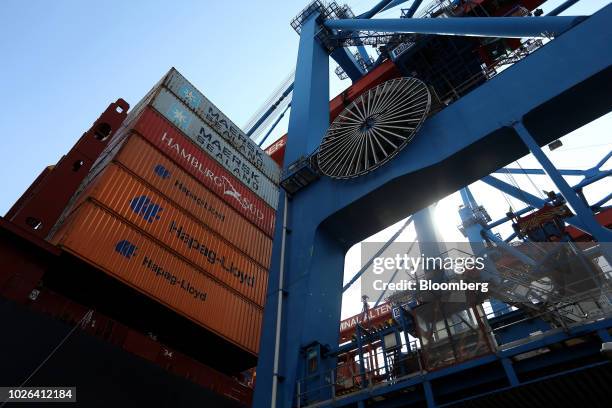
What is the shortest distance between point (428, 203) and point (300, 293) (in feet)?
12.9

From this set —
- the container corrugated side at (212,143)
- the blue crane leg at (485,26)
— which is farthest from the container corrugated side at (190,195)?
the blue crane leg at (485,26)

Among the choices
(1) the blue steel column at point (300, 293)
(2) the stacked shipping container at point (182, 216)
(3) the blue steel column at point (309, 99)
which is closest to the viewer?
(1) the blue steel column at point (300, 293)

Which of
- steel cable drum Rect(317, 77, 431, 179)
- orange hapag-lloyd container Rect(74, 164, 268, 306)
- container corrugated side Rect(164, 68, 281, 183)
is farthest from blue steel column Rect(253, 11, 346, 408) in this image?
container corrugated side Rect(164, 68, 281, 183)

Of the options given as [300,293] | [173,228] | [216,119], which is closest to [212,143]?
[216,119]

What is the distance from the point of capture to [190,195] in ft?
60.1

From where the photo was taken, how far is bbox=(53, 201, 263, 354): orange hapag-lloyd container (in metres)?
13.7

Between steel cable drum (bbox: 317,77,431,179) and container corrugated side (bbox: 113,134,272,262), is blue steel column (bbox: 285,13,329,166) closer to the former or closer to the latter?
steel cable drum (bbox: 317,77,431,179)

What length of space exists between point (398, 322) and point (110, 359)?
8.34 metres

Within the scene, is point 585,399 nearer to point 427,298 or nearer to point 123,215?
point 427,298

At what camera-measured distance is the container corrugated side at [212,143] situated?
20234 millimetres

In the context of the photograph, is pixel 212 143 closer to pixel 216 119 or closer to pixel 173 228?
pixel 216 119

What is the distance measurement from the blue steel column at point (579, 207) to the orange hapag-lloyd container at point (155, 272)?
12.4 metres

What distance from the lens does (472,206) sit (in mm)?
27016

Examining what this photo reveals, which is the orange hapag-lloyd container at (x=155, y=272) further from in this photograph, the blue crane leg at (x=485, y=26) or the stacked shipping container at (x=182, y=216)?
the blue crane leg at (x=485, y=26)
